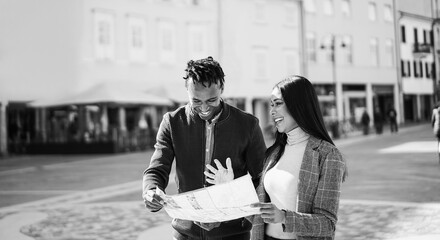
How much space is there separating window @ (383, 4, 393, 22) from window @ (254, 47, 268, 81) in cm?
1532

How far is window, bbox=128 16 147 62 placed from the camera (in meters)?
29.2

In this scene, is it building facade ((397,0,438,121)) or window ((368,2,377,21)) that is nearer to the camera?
window ((368,2,377,21))

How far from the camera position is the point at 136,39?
2970cm

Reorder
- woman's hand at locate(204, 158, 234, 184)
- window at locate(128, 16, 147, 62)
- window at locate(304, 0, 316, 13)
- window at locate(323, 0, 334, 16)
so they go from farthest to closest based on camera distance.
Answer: window at locate(323, 0, 334, 16)
window at locate(304, 0, 316, 13)
window at locate(128, 16, 147, 62)
woman's hand at locate(204, 158, 234, 184)

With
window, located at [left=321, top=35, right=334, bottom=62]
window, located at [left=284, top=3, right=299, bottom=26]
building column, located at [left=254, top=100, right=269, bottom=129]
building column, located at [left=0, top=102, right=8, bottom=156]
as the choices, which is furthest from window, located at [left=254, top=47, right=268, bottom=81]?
building column, located at [left=0, top=102, right=8, bottom=156]

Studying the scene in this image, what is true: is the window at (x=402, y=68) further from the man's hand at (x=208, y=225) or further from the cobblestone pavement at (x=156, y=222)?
the man's hand at (x=208, y=225)

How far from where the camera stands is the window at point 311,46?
3934 cm

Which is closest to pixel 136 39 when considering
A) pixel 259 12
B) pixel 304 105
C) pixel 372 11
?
pixel 259 12

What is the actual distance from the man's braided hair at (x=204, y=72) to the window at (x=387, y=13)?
4642cm

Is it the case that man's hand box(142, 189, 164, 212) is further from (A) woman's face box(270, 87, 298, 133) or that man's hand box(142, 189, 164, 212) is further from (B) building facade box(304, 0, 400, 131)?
(B) building facade box(304, 0, 400, 131)

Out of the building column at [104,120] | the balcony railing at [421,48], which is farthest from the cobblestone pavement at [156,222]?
the balcony railing at [421,48]

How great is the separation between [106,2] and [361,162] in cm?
1680

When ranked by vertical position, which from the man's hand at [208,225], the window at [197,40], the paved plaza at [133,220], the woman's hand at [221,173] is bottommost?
the paved plaza at [133,220]

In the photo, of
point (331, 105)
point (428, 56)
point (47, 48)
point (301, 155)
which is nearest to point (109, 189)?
point (47, 48)
